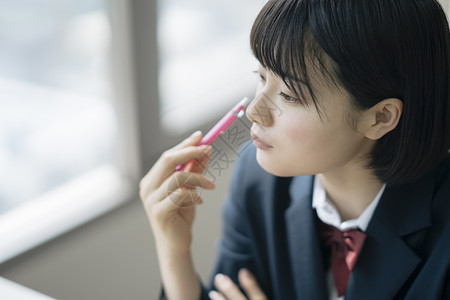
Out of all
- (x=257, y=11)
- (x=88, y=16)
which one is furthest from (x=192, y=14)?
(x=257, y=11)

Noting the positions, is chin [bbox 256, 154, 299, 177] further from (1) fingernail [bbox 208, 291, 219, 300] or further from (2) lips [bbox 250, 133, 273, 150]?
(1) fingernail [bbox 208, 291, 219, 300]

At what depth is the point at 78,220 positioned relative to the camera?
1015 mm

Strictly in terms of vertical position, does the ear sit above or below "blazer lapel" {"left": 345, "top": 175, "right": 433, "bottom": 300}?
above

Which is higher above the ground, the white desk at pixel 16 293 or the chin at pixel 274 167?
the white desk at pixel 16 293

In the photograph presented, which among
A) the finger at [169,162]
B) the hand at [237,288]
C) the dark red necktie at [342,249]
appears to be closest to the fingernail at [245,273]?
the hand at [237,288]

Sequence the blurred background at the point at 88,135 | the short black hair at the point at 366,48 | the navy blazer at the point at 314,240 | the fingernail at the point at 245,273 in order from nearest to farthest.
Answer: the short black hair at the point at 366,48
the navy blazer at the point at 314,240
the fingernail at the point at 245,273
the blurred background at the point at 88,135

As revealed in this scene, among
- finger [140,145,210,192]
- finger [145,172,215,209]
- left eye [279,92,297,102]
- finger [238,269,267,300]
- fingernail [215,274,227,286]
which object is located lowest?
finger [238,269,267,300]

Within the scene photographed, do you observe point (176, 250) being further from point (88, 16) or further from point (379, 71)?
point (88, 16)

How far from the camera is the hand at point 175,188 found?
0.59m

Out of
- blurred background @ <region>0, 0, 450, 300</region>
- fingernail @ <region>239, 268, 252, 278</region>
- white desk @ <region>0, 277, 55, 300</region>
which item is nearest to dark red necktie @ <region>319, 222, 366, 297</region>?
fingernail @ <region>239, 268, 252, 278</region>

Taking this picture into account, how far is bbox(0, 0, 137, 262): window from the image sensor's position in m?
1.01

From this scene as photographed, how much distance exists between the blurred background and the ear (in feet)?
1.14

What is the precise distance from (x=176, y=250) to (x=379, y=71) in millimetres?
300

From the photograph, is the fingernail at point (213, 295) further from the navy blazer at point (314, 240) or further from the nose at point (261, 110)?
the nose at point (261, 110)
